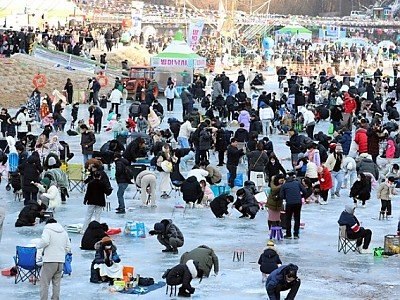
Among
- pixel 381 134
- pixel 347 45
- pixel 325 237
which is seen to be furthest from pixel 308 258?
pixel 347 45

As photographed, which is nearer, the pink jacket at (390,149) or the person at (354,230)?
the person at (354,230)

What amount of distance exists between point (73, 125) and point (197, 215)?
1220cm

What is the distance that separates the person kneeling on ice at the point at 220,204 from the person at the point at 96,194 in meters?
2.77

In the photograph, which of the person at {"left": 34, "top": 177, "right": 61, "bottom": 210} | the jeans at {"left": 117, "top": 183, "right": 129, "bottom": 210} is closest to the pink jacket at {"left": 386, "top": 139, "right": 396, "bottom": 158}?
the jeans at {"left": 117, "top": 183, "right": 129, "bottom": 210}

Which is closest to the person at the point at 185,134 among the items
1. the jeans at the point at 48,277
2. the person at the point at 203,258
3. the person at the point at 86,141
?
the person at the point at 86,141

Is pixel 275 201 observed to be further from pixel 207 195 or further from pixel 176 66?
pixel 176 66

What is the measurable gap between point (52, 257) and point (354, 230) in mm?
5402

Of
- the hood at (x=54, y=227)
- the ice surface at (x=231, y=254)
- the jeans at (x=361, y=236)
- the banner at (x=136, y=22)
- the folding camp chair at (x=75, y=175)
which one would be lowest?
the ice surface at (x=231, y=254)

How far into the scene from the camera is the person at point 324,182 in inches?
907

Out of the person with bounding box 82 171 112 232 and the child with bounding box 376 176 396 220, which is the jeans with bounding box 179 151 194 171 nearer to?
the child with bounding box 376 176 396 220

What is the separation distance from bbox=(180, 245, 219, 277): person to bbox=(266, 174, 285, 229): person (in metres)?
3.11

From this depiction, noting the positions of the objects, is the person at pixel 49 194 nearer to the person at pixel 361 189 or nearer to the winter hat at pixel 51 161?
the winter hat at pixel 51 161

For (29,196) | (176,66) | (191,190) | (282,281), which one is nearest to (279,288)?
(282,281)

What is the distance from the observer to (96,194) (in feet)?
61.6
